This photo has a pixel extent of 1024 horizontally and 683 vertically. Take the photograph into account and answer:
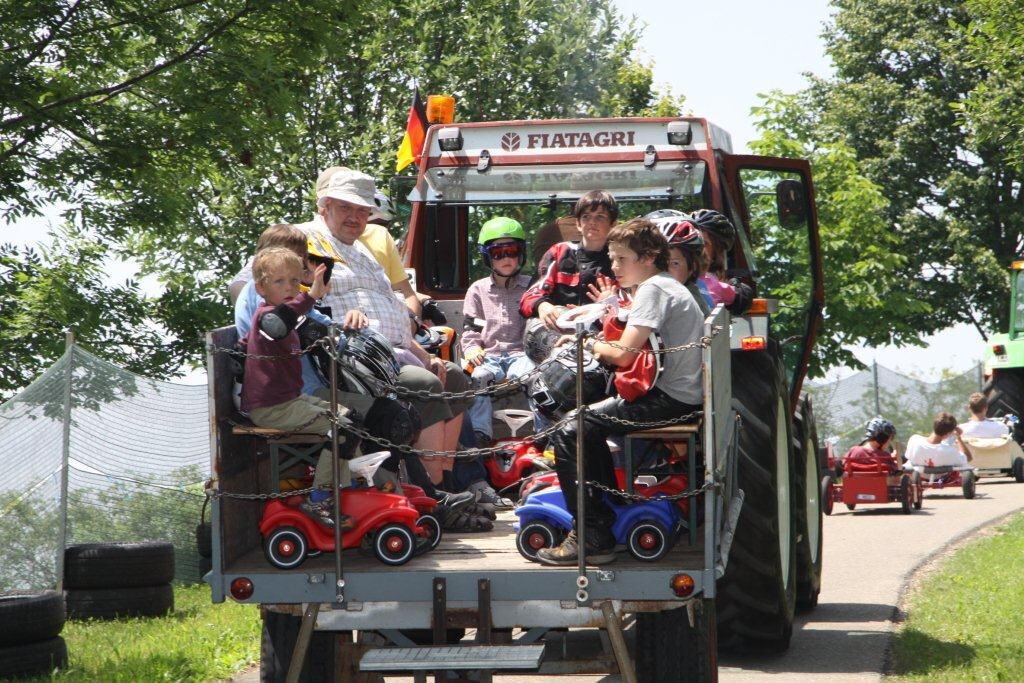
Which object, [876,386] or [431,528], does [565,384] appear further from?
[876,386]

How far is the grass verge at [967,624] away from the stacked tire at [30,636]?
452cm

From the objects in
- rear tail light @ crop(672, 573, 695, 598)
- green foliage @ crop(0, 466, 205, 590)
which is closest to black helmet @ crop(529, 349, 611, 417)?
rear tail light @ crop(672, 573, 695, 598)

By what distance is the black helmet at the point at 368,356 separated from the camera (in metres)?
6.47

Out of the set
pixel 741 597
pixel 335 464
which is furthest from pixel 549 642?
pixel 335 464

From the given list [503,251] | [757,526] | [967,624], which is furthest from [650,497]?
[967,624]

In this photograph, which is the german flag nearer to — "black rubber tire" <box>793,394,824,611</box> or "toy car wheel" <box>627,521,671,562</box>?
"black rubber tire" <box>793,394,824,611</box>

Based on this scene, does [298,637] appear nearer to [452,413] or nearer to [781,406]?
[452,413]

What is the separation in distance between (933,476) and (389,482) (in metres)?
15.9

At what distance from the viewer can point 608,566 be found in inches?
233

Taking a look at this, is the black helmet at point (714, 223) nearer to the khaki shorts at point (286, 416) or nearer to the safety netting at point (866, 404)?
the khaki shorts at point (286, 416)

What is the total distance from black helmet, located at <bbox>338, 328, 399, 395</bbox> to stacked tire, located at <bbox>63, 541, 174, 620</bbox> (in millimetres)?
4545

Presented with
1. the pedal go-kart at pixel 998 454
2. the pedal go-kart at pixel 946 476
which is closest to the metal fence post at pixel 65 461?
the pedal go-kart at pixel 946 476

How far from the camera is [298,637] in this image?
596 cm

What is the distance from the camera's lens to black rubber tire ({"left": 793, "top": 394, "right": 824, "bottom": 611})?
30.7ft
